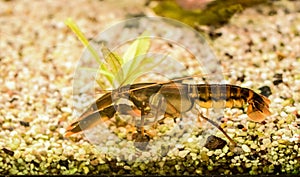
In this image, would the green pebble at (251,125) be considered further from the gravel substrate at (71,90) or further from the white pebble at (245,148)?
the white pebble at (245,148)

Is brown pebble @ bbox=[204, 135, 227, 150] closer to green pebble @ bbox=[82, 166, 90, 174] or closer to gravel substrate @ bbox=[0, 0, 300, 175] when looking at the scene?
gravel substrate @ bbox=[0, 0, 300, 175]

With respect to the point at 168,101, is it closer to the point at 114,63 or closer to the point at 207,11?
the point at 114,63

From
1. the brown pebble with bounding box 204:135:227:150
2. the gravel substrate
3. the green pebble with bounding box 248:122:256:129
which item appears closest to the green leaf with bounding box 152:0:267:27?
the gravel substrate

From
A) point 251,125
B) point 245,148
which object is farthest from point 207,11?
point 245,148

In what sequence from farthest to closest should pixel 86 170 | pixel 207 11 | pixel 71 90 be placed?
pixel 207 11
pixel 71 90
pixel 86 170

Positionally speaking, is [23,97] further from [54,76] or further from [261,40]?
[261,40]

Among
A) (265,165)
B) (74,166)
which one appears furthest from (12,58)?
(265,165)

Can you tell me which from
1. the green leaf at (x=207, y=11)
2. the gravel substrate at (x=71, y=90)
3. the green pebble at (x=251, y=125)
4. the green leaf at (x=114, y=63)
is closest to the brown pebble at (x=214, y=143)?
the gravel substrate at (x=71, y=90)

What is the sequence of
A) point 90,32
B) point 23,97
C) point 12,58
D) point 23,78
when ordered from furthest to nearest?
point 90,32 < point 12,58 < point 23,78 < point 23,97
